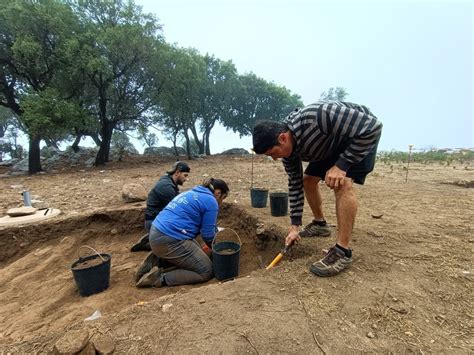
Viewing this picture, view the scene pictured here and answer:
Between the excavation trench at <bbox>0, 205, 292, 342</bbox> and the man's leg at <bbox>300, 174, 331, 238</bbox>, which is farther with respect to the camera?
the man's leg at <bbox>300, 174, 331, 238</bbox>

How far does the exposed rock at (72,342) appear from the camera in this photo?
5.06 feet

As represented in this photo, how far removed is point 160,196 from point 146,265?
3.20ft

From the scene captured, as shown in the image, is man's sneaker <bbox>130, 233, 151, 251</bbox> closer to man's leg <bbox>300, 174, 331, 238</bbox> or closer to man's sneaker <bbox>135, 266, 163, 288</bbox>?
man's sneaker <bbox>135, 266, 163, 288</bbox>

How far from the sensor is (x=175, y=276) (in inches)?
120

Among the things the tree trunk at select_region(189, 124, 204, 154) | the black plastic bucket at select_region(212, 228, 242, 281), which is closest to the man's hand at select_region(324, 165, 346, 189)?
the black plastic bucket at select_region(212, 228, 242, 281)

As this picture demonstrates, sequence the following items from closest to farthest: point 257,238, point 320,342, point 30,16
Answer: point 320,342 → point 257,238 → point 30,16

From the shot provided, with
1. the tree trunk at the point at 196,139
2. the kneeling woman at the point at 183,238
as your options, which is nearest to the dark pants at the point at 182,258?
the kneeling woman at the point at 183,238

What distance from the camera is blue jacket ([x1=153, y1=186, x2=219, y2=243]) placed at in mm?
3037

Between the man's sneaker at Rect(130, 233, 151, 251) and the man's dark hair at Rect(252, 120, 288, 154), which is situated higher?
the man's dark hair at Rect(252, 120, 288, 154)

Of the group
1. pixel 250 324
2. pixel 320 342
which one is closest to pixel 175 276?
pixel 250 324

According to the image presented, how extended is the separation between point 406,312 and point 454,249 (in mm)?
1329

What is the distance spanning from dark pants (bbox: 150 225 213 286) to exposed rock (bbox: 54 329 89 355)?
4.61 ft

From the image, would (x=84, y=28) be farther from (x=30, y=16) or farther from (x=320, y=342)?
(x=320, y=342)

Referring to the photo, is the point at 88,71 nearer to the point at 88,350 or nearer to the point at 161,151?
A: the point at 161,151
